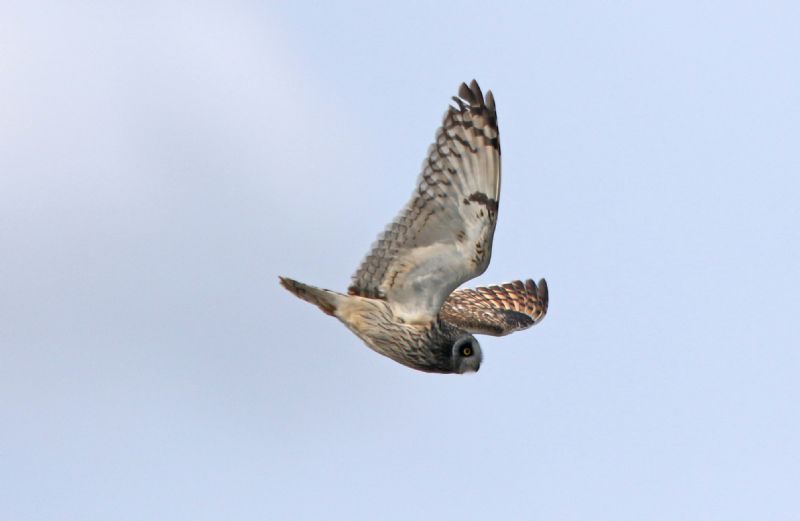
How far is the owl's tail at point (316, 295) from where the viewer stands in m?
14.8

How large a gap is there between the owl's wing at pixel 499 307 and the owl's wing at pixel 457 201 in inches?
170

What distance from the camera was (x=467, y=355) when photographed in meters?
14.9

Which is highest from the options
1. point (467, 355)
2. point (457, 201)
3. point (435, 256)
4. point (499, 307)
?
point (499, 307)

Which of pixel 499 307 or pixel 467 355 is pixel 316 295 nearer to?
pixel 467 355

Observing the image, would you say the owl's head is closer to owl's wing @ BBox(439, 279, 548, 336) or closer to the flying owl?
the flying owl

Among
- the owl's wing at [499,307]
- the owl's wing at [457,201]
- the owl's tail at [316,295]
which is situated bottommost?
the owl's tail at [316,295]

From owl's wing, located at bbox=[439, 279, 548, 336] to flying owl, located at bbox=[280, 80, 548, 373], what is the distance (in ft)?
11.3

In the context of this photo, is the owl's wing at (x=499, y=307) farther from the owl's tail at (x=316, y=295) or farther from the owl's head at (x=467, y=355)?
the owl's tail at (x=316, y=295)

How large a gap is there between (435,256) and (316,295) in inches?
61.7

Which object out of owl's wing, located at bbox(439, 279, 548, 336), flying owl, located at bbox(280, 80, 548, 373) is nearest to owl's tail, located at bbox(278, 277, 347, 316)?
flying owl, located at bbox(280, 80, 548, 373)

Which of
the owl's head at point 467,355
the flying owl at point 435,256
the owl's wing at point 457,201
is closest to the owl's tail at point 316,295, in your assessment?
the flying owl at point 435,256

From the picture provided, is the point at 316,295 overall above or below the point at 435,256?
below

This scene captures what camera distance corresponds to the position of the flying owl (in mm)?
13766

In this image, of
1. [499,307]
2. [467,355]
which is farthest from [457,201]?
[499,307]
